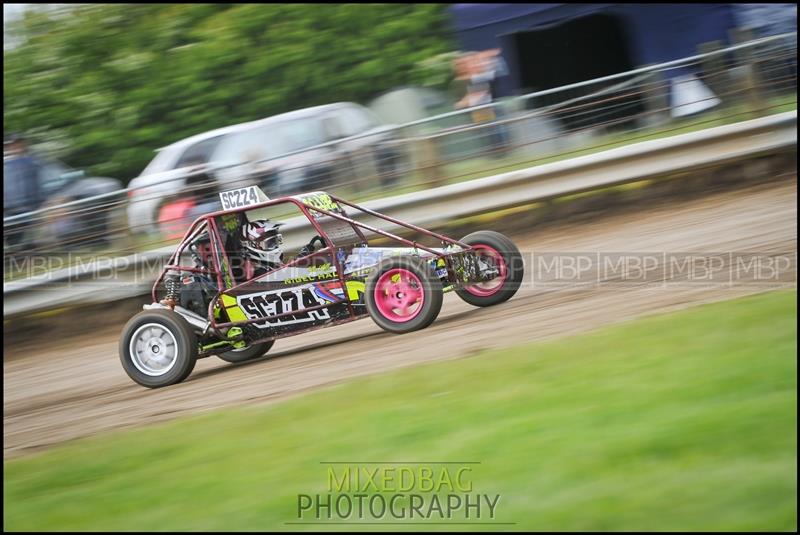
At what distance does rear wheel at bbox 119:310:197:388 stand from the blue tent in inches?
251

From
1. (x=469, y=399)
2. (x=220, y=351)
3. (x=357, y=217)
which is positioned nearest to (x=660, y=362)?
(x=469, y=399)

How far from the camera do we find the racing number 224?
763 centimetres

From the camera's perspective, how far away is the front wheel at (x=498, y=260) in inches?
296

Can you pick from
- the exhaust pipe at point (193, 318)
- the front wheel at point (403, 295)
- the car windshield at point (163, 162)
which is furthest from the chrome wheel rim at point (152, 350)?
the car windshield at point (163, 162)

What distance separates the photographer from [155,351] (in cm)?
762

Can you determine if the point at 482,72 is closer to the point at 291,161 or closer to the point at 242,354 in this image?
the point at 291,161

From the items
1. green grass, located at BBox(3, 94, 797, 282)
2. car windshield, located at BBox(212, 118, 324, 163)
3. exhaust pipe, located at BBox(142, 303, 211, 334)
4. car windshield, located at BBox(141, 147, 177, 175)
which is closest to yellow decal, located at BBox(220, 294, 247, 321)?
exhaust pipe, located at BBox(142, 303, 211, 334)

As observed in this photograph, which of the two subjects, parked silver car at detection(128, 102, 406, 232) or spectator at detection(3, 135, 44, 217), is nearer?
parked silver car at detection(128, 102, 406, 232)

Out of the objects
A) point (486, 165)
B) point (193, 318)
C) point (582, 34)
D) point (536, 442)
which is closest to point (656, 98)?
point (486, 165)

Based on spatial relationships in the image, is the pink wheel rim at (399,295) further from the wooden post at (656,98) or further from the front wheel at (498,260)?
the wooden post at (656,98)

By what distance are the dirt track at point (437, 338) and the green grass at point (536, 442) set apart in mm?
449

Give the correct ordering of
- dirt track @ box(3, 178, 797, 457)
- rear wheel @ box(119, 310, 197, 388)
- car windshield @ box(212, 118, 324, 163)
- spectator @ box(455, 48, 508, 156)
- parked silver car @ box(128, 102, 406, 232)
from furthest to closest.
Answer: spectator @ box(455, 48, 508, 156), car windshield @ box(212, 118, 324, 163), parked silver car @ box(128, 102, 406, 232), rear wheel @ box(119, 310, 197, 388), dirt track @ box(3, 178, 797, 457)

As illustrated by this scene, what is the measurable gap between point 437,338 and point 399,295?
442mm

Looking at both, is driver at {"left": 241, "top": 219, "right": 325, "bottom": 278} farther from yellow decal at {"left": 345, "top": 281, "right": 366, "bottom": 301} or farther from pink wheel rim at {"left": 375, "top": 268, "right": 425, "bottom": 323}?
pink wheel rim at {"left": 375, "top": 268, "right": 425, "bottom": 323}
